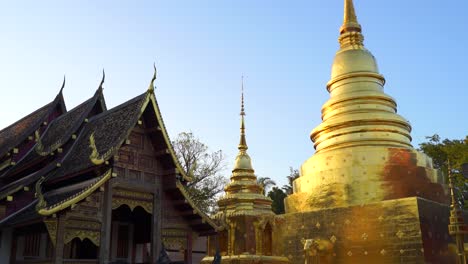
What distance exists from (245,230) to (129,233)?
232 inches

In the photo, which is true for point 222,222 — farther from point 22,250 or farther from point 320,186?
point 22,250

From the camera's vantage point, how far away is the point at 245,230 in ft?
61.4

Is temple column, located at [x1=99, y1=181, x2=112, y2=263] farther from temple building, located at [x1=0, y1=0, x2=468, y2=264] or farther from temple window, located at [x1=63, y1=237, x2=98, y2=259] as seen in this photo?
temple window, located at [x1=63, y1=237, x2=98, y2=259]

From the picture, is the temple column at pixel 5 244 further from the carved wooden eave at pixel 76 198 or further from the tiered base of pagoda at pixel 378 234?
the tiered base of pagoda at pixel 378 234

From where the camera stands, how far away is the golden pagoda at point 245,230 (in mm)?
17938

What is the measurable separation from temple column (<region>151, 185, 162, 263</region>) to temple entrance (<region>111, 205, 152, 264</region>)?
5.18ft

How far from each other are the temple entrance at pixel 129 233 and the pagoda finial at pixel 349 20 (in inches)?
464

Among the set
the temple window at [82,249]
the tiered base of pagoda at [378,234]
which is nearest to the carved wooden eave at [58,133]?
the temple window at [82,249]

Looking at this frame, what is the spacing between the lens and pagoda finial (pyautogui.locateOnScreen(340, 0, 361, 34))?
2047 cm

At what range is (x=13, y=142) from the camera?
1505 centimetres

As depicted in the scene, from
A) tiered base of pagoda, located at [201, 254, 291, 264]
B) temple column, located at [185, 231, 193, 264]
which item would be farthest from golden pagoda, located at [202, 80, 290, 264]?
temple column, located at [185, 231, 193, 264]

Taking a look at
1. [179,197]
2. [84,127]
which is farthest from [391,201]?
[84,127]

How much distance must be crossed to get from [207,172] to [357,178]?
50.6 feet

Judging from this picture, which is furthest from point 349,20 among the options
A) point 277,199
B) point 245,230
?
point 277,199
